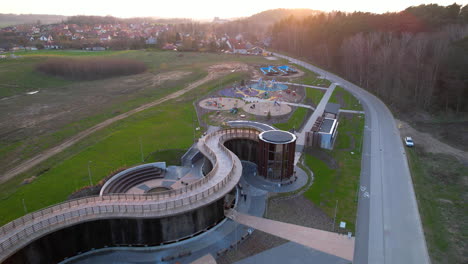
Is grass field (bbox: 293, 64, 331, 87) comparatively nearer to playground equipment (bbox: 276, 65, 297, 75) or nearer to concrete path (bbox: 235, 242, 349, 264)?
playground equipment (bbox: 276, 65, 297, 75)

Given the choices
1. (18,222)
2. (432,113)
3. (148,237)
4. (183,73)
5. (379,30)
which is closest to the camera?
(18,222)

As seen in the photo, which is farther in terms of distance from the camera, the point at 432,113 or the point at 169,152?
the point at 432,113

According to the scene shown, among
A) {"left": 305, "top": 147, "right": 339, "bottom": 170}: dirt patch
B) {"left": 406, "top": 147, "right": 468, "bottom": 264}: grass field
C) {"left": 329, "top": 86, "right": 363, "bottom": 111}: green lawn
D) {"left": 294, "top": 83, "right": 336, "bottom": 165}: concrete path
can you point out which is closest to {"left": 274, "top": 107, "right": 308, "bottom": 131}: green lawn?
{"left": 294, "top": 83, "right": 336, "bottom": 165}: concrete path

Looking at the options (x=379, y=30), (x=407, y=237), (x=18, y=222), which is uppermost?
(x=379, y=30)

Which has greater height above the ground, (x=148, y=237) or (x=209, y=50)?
(x=209, y=50)

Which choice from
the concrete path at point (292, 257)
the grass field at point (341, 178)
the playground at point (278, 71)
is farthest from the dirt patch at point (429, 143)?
the playground at point (278, 71)

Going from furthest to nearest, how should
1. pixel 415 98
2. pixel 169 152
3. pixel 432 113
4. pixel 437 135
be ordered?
pixel 415 98 → pixel 432 113 → pixel 437 135 → pixel 169 152

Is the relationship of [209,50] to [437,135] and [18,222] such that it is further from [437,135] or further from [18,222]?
[18,222]

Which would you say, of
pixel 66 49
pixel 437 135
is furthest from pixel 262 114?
pixel 66 49
